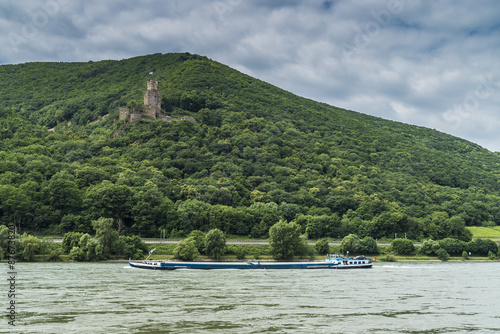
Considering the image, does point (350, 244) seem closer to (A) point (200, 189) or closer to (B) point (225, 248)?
(B) point (225, 248)

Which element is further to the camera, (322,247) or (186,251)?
(322,247)

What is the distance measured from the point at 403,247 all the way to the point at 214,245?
157 ft

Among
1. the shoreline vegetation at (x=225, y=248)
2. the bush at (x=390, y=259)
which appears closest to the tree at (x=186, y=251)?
the shoreline vegetation at (x=225, y=248)

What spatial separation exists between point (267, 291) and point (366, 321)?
19.0 meters

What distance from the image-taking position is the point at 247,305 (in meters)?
43.6

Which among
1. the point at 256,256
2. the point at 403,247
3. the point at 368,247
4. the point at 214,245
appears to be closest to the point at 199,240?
the point at 214,245

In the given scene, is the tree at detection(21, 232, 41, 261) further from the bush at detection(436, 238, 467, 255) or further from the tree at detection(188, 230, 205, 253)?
the bush at detection(436, 238, 467, 255)

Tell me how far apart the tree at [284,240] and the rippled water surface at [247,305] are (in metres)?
39.3

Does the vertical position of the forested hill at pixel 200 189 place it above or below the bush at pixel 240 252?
above

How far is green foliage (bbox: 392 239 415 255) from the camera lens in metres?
123

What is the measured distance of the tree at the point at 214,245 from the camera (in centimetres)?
10394

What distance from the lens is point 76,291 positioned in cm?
5112

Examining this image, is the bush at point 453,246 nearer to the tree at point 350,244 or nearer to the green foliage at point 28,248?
the tree at point 350,244

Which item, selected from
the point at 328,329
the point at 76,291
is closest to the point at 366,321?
the point at 328,329
